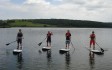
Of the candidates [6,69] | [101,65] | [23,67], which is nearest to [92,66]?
[101,65]

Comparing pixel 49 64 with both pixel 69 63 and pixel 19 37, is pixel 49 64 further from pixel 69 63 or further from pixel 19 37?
pixel 19 37

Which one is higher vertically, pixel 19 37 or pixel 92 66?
pixel 19 37

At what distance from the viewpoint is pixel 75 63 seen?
23.3 metres

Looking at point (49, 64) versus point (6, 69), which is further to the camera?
point (49, 64)

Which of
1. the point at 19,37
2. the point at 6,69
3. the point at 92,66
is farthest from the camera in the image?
the point at 19,37

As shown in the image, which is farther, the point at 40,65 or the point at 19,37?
the point at 19,37

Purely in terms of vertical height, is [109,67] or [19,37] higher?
[19,37]

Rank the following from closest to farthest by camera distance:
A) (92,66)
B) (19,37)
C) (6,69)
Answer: (6,69), (92,66), (19,37)

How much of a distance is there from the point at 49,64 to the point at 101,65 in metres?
4.58

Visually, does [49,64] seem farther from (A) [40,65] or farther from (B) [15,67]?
(B) [15,67]

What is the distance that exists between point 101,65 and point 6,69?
822cm

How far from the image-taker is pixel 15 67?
2094 centimetres

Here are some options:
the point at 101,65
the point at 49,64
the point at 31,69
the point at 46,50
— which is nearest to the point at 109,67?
the point at 101,65

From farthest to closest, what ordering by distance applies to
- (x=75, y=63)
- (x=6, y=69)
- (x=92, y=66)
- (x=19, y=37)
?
(x=19, y=37) → (x=75, y=63) → (x=92, y=66) → (x=6, y=69)
